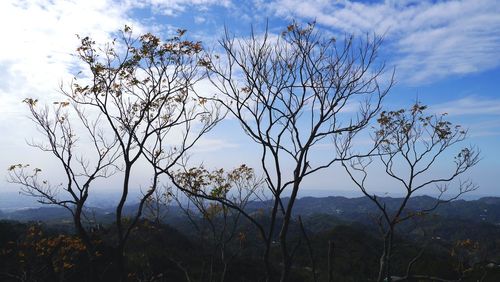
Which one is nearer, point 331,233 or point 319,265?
point 319,265

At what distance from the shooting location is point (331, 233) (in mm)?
83938

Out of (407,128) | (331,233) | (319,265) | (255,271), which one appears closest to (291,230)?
(331,233)

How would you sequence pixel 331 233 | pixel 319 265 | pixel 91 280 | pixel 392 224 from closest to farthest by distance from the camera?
pixel 91 280 < pixel 392 224 < pixel 319 265 < pixel 331 233

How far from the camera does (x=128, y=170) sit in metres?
10.3

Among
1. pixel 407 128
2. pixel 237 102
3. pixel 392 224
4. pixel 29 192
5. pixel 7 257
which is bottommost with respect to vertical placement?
pixel 7 257

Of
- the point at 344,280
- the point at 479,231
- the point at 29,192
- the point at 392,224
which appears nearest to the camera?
the point at 29,192

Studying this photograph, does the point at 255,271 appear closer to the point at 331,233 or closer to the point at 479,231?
the point at 331,233

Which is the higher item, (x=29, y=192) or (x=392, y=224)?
(x=29, y=192)

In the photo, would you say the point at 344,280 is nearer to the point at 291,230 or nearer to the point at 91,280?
the point at 291,230

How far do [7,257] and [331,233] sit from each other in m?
67.6

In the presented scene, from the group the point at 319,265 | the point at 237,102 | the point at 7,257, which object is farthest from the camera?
the point at 319,265

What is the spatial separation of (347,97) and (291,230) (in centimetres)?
8208

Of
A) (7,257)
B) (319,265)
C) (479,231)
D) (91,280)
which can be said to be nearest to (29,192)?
(91,280)

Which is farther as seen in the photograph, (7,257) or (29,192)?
(7,257)
